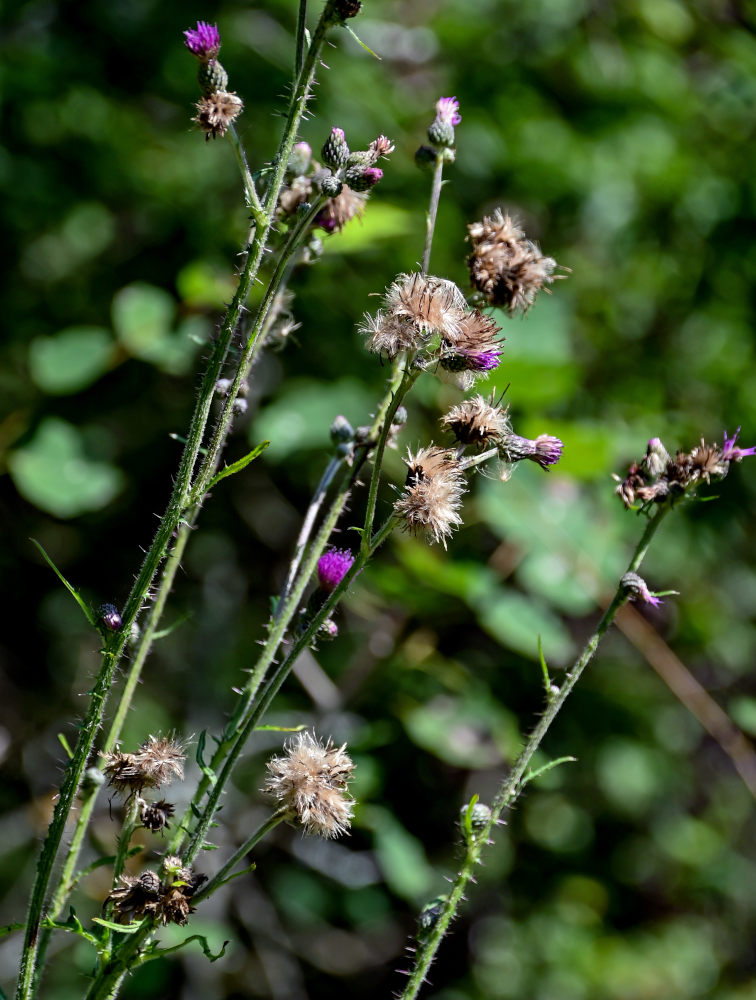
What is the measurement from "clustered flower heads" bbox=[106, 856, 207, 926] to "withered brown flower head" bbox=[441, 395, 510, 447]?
45 cm

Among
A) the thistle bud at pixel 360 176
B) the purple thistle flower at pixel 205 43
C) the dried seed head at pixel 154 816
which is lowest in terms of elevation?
the dried seed head at pixel 154 816

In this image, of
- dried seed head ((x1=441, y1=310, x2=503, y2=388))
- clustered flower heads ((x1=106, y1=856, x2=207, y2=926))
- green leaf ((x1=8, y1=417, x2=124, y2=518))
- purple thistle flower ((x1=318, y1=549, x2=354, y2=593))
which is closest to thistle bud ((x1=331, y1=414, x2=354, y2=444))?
purple thistle flower ((x1=318, y1=549, x2=354, y2=593))

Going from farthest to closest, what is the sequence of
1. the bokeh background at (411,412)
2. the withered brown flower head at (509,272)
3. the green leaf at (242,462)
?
the bokeh background at (411,412) < the withered brown flower head at (509,272) < the green leaf at (242,462)

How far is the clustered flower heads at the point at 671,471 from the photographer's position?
93cm

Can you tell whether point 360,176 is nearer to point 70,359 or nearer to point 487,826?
point 487,826

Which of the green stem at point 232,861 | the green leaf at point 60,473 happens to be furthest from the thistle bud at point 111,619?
the green leaf at point 60,473

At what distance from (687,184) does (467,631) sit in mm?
1710

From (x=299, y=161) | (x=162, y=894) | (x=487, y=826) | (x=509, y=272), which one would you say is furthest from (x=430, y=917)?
(x=299, y=161)

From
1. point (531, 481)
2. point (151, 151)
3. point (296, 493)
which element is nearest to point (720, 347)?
point (531, 481)

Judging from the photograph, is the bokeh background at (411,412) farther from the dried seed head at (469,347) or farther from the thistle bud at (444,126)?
the dried seed head at (469,347)

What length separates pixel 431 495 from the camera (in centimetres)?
81

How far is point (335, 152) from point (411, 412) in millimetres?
1886

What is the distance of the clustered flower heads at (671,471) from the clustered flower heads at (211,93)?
0.52 metres

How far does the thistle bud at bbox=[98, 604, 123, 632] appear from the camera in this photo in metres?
0.84
